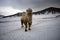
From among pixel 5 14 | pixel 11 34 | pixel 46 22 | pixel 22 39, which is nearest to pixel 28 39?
pixel 22 39

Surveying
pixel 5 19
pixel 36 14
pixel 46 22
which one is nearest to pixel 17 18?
pixel 5 19

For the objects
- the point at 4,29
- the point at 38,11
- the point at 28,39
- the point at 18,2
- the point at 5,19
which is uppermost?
the point at 18,2

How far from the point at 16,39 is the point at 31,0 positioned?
75 cm

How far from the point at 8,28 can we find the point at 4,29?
7cm

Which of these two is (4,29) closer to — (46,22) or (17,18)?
(17,18)

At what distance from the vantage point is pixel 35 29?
189 cm

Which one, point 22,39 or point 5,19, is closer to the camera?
point 22,39

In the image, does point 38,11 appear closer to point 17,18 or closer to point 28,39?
point 17,18

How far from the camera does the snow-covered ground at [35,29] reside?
1.85 metres

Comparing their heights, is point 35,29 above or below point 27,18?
below

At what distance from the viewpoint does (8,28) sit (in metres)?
1.91

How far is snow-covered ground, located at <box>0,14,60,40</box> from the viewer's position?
185cm

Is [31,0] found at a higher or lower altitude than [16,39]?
higher

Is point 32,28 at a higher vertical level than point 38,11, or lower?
lower
